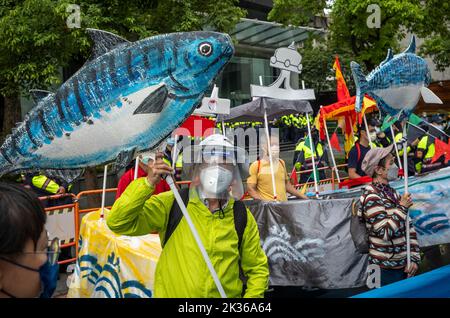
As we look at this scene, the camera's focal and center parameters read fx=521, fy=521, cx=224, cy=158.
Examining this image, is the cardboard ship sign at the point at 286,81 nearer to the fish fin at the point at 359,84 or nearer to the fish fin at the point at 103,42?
the fish fin at the point at 359,84

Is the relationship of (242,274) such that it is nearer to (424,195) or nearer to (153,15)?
(424,195)

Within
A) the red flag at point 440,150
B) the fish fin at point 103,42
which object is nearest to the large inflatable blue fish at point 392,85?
the fish fin at point 103,42

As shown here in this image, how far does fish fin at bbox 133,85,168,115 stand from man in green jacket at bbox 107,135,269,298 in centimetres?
27

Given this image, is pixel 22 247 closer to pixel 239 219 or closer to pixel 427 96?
pixel 239 219

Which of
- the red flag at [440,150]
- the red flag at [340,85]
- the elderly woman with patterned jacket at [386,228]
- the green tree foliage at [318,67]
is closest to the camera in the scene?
the elderly woman with patterned jacket at [386,228]

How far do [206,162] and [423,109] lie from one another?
49.9ft

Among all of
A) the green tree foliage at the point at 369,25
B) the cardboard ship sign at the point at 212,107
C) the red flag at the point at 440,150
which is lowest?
the cardboard ship sign at the point at 212,107

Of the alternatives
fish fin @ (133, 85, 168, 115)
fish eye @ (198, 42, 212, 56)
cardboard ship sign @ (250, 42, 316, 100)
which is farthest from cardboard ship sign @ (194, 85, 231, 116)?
fish fin @ (133, 85, 168, 115)

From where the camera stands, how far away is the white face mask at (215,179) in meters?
2.88

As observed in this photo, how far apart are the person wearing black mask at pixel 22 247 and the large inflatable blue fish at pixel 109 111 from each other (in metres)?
1.06

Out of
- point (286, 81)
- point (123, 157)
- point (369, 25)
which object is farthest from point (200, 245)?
point (369, 25)

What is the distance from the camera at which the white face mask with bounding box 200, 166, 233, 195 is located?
2.88m

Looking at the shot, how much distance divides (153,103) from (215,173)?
54 centimetres

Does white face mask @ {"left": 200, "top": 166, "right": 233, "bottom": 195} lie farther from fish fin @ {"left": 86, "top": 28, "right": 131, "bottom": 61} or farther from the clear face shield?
fish fin @ {"left": 86, "top": 28, "right": 131, "bottom": 61}
